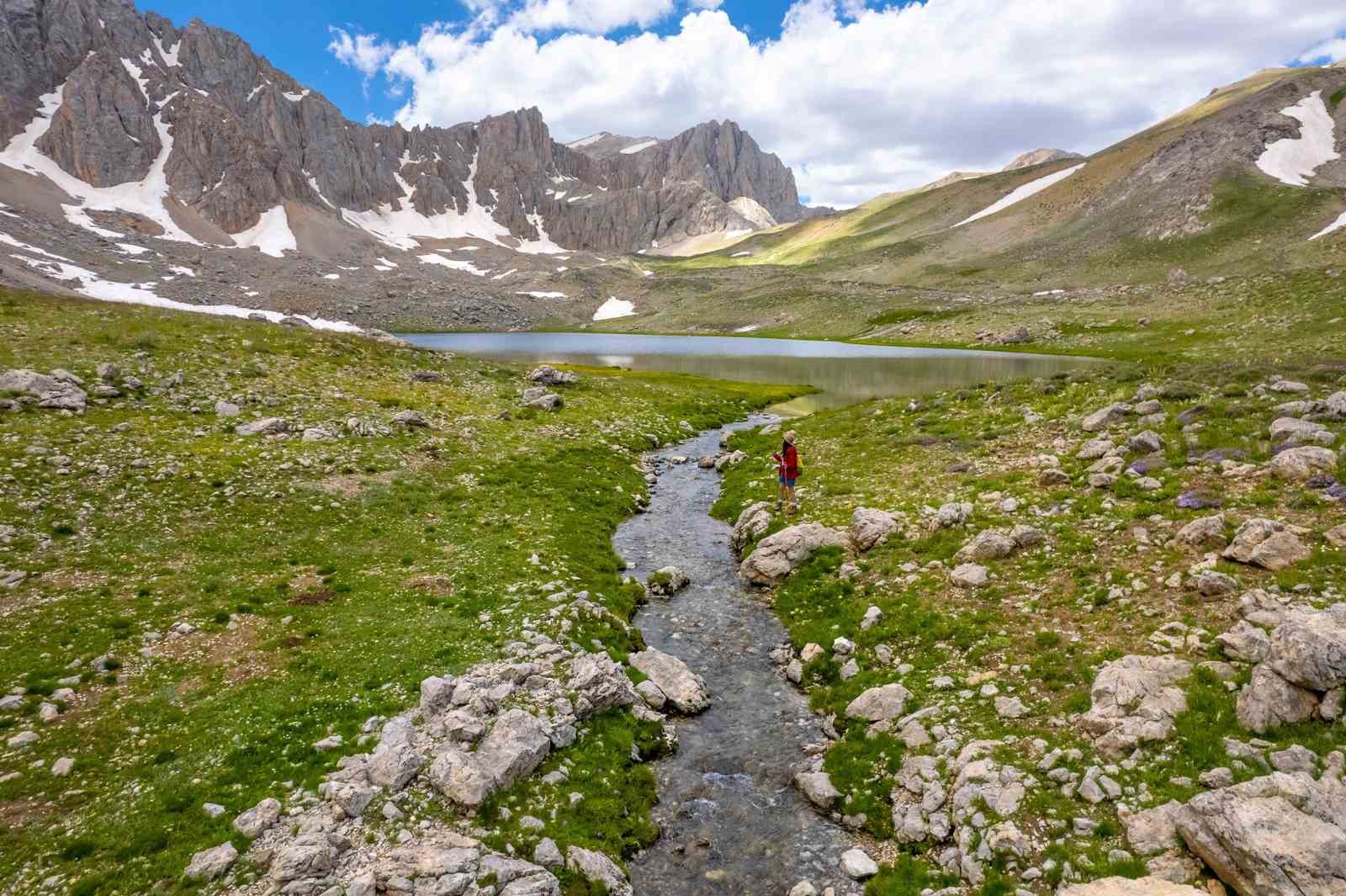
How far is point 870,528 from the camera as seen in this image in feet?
84.9

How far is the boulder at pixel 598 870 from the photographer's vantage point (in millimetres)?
12547

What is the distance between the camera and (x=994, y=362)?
97.6m

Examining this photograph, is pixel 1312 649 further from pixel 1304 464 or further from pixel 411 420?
pixel 411 420

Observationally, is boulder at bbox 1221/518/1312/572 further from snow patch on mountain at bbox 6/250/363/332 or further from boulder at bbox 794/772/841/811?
snow patch on mountain at bbox 6/250/363/332

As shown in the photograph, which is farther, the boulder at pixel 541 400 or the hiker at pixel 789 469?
the boulder at pixel 541 400

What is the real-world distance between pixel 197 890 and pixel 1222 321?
119 m

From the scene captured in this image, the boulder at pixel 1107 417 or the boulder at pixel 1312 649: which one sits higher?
the boulder at pixel 1107 417

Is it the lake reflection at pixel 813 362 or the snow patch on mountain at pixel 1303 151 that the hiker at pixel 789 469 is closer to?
the lake reflection at pixel 813 362

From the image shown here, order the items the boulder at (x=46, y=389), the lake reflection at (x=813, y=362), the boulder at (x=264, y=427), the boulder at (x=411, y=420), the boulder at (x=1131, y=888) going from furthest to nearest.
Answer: the lake reflection at (x=813, y=362)
the boulder at (x=411, y=420)
the boulder at (x=264, y=427)
the boulder at (x=46, y=389)
the boulder at (x=1131, y=888)

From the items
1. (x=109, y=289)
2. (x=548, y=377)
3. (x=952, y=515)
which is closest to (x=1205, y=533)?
(x=952, y=515)

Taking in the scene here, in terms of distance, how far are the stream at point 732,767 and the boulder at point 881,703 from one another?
128 cm

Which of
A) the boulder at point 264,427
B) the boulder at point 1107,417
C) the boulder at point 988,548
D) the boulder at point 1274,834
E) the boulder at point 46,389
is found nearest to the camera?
the boulder at point 1274,834

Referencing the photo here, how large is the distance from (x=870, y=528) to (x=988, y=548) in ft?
16.3

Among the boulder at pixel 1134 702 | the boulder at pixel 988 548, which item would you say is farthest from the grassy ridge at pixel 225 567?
the boulder at pixel 988 548
